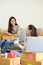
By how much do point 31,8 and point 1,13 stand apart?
0.98 metres

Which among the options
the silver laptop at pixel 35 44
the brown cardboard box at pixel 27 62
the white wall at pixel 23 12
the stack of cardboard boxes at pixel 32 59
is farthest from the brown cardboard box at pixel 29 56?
the white wall at pixel 23 12

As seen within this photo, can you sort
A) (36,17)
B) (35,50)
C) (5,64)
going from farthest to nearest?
(36,17)
(35,50)
(5,64)

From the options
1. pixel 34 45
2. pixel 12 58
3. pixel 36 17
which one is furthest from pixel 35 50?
pixel 36 17

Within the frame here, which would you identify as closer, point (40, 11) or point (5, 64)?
point (5, 64)

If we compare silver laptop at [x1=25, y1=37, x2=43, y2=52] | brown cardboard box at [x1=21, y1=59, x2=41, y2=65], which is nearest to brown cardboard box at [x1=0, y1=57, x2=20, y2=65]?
brown cardboard box at [x1=21, y1=59, x2=41, y2=65]

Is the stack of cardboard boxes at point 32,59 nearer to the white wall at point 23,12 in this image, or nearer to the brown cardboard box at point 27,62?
the brown cardboard box at point 27,62

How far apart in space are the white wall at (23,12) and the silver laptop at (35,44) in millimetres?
3028

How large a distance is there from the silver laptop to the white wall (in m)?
3.03

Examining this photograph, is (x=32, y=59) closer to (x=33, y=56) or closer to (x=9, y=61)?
(x=33, y=56)

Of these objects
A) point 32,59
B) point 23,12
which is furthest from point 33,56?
point 23,12

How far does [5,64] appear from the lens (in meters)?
3.09

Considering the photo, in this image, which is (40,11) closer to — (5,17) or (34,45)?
(5,17)

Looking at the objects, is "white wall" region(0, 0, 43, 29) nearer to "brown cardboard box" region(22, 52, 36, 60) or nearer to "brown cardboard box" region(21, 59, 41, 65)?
"brown cardboard box" region(22, 52, 36, 60)

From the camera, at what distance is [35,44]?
3.65m
